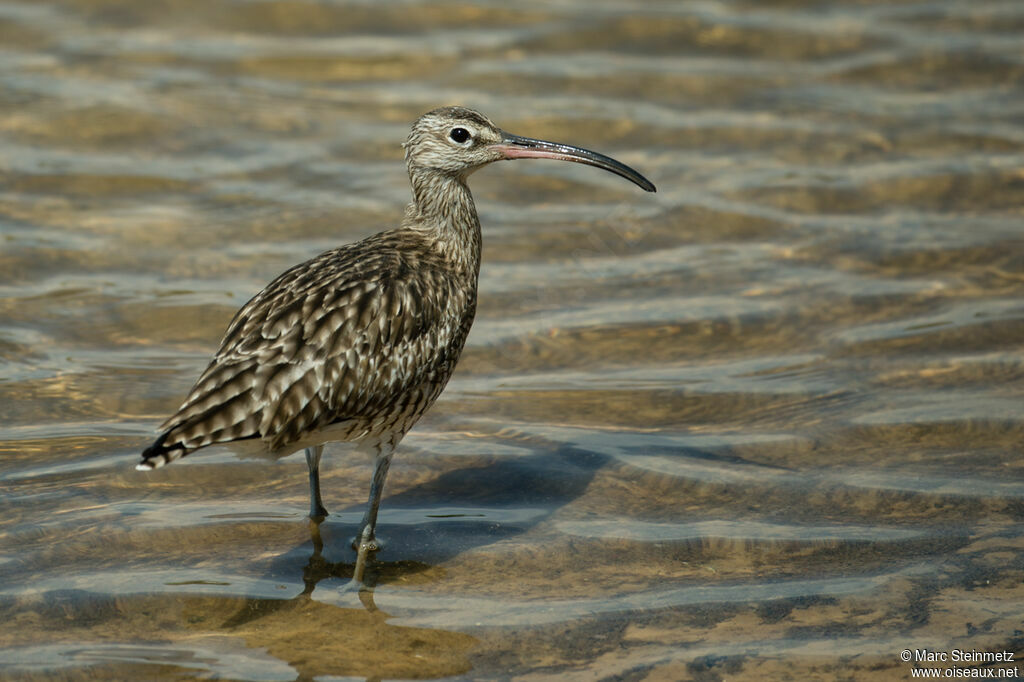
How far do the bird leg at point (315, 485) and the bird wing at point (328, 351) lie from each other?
44 centimetres

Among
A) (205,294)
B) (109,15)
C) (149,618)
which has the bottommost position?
(149,618)

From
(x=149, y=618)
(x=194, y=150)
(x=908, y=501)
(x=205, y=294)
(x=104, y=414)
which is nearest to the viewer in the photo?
(x=149, y=618)

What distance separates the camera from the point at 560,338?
34.4ft

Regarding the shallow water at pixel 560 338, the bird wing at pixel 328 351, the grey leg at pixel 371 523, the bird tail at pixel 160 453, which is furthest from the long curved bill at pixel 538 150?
the bird tail at pixel 160 453

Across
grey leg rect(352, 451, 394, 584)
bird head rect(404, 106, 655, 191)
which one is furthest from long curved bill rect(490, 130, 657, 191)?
grey leg rect(352, 451, 394, 584)

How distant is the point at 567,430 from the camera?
919 centimetres

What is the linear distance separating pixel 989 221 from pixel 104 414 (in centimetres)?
751

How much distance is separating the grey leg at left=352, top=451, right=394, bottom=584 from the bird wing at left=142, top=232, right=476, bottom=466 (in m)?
0.26

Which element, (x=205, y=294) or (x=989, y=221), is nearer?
(x=205, y=294)

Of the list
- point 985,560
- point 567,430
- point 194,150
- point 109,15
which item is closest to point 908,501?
point 985,560

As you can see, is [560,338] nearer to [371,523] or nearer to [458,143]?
[458,143]

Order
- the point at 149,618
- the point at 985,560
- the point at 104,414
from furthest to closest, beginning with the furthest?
1. the point at 104,414
2. the point at 985,560
3. the point at 149,618

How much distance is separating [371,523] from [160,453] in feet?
4.74

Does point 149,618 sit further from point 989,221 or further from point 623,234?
point 989,221
